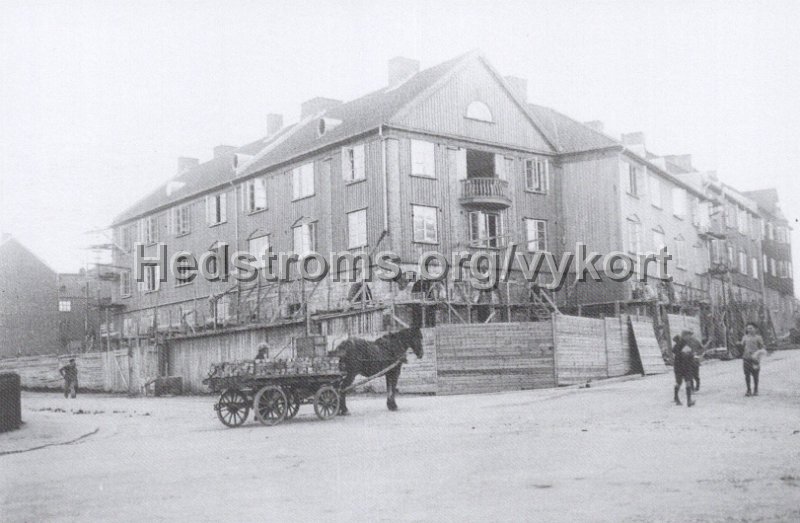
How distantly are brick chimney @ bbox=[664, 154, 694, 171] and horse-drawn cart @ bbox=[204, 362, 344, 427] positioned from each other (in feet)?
135

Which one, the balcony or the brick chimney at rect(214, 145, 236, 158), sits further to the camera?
the brick chimney at rect(214, 145, 236, 158)

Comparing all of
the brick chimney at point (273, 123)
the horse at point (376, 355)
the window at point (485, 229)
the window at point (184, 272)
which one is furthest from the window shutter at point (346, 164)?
the horse at point (376, 355)

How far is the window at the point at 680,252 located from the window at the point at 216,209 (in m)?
22.5

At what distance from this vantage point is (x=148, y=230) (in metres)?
52.7

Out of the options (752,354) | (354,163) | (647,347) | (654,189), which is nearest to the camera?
(752,354)

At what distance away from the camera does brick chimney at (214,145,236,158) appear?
54728mm

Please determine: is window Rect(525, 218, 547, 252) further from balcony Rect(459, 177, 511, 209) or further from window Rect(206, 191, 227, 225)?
window Rect(206, 191, 227, 225)

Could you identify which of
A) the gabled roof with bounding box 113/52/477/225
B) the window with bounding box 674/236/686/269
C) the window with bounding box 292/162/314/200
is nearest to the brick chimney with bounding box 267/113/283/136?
the gabled roof with bounding box 113/52/477/225

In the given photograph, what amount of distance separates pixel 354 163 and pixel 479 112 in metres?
5.76

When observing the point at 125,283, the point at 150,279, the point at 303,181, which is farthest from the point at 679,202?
the point at 125,283

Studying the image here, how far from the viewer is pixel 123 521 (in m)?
9.19

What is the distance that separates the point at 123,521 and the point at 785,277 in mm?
67911

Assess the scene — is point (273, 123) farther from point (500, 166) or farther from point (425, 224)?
point (425, 224)

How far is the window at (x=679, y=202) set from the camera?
47.6 metres
